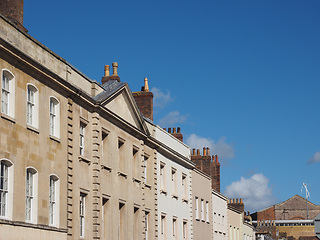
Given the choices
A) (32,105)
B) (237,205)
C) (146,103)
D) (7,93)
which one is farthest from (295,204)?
(7,93)

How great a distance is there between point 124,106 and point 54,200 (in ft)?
32.9

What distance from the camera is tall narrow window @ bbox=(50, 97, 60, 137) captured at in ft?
83.9

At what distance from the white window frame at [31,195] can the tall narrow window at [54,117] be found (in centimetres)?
247

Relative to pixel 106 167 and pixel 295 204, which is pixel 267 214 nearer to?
pixel 295 204

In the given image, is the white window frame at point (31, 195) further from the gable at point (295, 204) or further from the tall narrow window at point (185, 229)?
the gable at point (295, 204)

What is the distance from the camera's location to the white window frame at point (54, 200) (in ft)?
81.6

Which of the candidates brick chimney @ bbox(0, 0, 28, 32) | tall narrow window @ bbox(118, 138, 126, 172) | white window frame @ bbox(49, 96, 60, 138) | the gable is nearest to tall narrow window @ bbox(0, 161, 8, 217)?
white window frame @ bbox(49, 96, 60, 138)

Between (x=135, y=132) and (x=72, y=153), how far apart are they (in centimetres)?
881

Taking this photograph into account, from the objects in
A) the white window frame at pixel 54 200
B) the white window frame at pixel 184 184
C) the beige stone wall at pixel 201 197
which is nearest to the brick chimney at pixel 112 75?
the white window frame at pixel 54 200

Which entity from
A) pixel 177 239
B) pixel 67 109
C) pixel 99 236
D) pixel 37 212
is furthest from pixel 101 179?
pixel 177 239

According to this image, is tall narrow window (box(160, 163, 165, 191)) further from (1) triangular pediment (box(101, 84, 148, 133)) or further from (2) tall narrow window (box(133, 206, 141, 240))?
(2) tall narrow window (box(133, 206, 141, 240))

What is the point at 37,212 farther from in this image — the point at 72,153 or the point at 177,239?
the point at 177,239

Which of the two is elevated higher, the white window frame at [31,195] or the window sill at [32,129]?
the window sill at [32,129]

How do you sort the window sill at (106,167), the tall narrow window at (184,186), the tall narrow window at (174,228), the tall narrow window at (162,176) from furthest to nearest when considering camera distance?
1. the tall narrow window at (184,186)
2. the tall narrow window at (174,228)
3. the tall narrow window at (162,176)
4. the window sill at (106,167)
